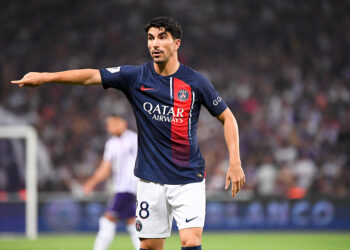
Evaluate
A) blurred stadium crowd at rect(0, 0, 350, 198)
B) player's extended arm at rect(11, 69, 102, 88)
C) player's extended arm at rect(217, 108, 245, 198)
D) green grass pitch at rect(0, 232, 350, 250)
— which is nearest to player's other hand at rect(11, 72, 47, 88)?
player's extended arm at rect(11, 69, 102, 88)

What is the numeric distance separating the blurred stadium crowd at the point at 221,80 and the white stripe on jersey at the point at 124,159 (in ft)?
22.9

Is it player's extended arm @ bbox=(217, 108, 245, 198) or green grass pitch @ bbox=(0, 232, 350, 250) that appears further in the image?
green grass pitch @ bbox=(0, 232, 350, 250)

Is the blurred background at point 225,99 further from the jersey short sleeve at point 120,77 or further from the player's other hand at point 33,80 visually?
the player's other hand at point 33,80

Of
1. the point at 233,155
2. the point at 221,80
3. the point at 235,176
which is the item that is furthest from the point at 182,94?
the point at 221,80

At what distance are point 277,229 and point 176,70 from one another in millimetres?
11062

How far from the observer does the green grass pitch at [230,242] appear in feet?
37.9

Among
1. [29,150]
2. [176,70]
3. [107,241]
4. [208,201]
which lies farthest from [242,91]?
[176,70]

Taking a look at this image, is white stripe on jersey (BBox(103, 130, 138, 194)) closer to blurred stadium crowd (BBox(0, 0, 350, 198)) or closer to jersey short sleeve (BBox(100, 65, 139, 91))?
A: jersey short sleeve (BBox(100, 65, 139, 91))

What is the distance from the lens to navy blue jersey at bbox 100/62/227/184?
492cm

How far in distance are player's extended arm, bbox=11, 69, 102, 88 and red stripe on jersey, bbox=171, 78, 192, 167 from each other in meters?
0.62

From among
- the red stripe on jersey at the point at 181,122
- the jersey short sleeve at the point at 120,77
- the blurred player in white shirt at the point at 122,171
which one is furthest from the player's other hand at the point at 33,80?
the blurred player in white shirt at the point at 122,171

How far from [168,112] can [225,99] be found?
1394 cm

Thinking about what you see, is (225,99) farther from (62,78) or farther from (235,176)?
(62,78)

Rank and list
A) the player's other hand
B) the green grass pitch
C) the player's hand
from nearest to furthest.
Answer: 1. the player's other hand
2. the player's hand
3. the green grass pitch
